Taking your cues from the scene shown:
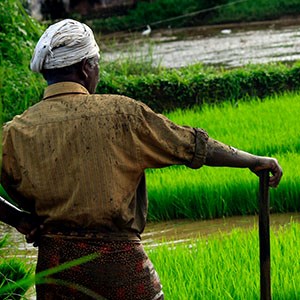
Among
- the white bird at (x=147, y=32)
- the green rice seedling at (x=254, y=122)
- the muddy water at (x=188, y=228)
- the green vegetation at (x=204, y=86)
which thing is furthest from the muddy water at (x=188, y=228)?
the white bird at (x=147, y=32)

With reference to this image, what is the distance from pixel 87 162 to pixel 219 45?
15065 millimetres

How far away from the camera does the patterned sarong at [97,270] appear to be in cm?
307

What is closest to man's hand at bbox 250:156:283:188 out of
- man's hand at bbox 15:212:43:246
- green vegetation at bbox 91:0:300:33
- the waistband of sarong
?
the waistband of sarong

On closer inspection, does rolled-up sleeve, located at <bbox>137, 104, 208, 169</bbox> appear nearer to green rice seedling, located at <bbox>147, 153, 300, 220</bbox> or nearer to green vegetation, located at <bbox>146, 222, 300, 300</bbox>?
green vegetation, located at <bbox>146, 222, 300, 300</bbox>

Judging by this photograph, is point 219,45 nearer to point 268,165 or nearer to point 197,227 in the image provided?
point 197,227

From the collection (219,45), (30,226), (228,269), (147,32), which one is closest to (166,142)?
(30,226)

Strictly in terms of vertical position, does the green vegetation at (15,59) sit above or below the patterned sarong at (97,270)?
below

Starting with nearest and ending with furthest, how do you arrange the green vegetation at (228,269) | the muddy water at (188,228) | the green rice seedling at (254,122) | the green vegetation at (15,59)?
the green vegetation at (228,269) → the muddy water at (188,228) → the green rice seedling at (254,122) → the green vegetation at (15,59)

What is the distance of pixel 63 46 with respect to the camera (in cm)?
312

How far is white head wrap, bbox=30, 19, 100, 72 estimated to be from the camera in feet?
10.2

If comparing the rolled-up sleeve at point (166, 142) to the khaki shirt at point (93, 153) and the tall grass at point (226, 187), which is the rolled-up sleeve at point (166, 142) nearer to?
the khaki shirt at point (93, 153)

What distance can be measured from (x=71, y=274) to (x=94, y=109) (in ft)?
1.59

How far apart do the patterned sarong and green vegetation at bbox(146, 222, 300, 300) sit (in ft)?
3.43

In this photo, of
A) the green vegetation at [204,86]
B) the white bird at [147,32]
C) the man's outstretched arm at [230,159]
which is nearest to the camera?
the man's outstretched arm at [230,159]
